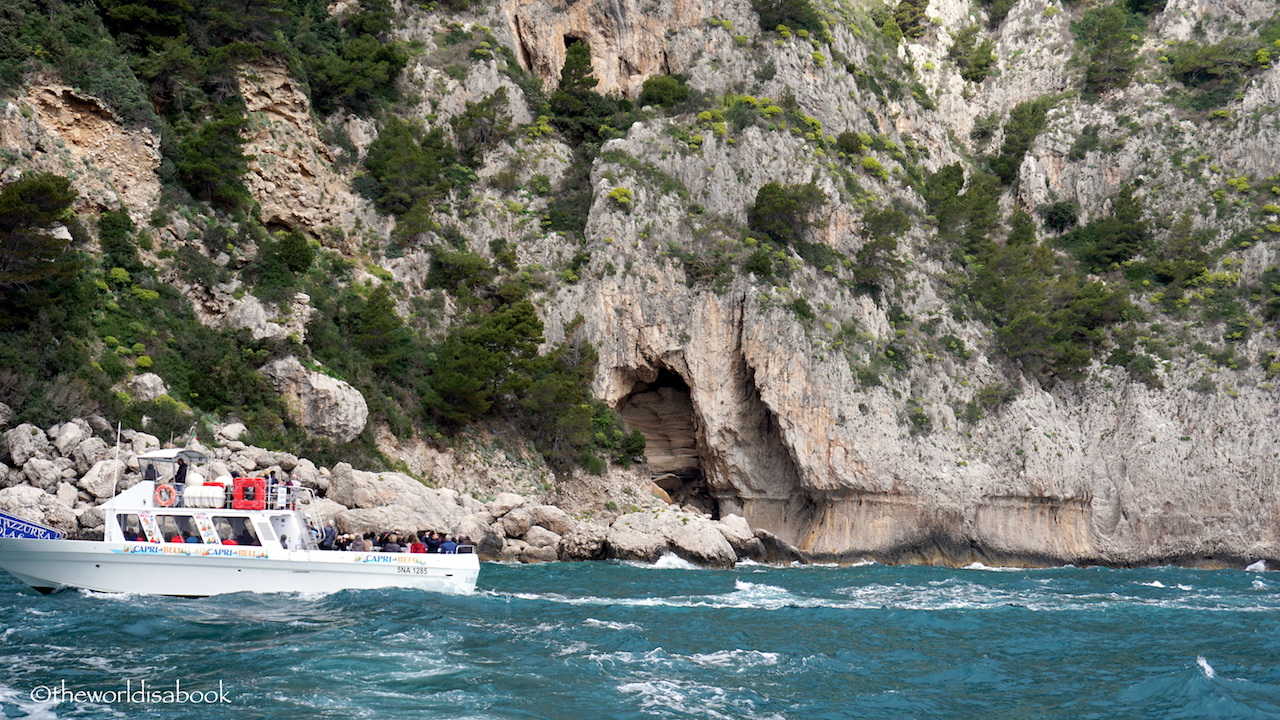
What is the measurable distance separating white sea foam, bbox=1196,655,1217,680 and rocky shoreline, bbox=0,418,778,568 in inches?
813

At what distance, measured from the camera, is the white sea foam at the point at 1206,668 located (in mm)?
16234

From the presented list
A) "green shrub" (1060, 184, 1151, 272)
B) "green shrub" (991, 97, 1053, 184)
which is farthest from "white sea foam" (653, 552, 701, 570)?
"green shrub" (991, 97, 1053, 184)

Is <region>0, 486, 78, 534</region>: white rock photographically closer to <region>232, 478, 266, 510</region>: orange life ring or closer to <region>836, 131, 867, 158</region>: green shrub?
<region>232, 478, 266, 510</region>: orange life ring

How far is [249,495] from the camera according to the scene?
21.4 m

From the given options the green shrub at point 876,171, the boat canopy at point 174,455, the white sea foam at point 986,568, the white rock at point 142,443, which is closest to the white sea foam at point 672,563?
the white sea foam at point 986,568

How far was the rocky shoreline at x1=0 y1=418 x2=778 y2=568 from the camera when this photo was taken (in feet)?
82.1

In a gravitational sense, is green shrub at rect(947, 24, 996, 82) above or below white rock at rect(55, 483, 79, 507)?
above

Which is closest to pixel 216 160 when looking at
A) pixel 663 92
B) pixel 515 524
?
pixel 515 524

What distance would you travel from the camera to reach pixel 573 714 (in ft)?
42.8

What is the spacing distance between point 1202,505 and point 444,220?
4377 centimetres

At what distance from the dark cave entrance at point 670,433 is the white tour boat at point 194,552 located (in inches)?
1078

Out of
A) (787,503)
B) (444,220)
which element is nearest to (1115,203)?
(787,503)

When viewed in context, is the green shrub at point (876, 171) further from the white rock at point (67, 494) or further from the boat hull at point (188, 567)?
the white rock at point (67, 494)

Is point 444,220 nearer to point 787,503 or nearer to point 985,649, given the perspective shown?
point 787,503
